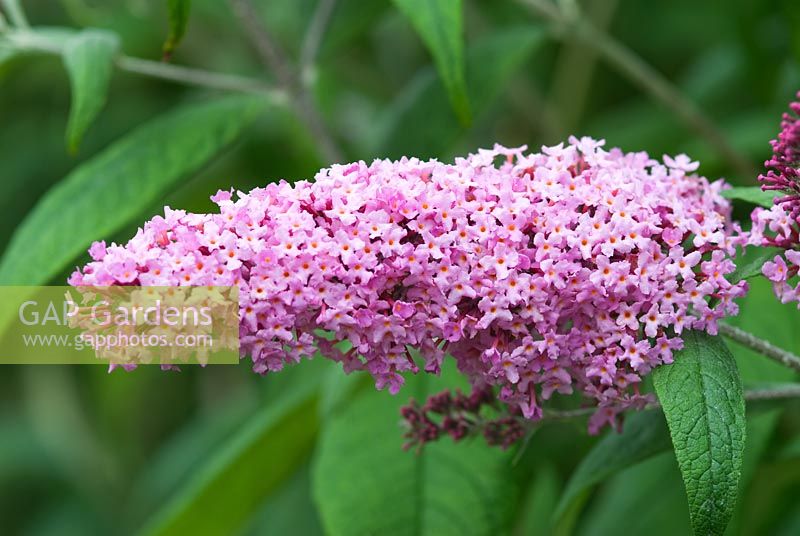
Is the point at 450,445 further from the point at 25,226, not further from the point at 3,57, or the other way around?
the point at 3,57

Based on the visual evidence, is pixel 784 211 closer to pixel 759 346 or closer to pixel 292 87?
pixel 759 346

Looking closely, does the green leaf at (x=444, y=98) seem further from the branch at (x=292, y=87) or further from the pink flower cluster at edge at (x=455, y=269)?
the pink flower cluster at edge at (x=455, y=269)

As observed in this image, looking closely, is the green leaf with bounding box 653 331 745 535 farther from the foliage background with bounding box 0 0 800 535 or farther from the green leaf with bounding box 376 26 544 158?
the green leaf with bounding box 376 26 544 158

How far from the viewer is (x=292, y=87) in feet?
7.72

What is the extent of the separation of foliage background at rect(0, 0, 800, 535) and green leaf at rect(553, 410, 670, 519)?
61 mm

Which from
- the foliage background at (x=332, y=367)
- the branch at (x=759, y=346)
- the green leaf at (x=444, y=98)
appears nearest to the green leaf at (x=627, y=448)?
the foliage background at (x=332, y=367)

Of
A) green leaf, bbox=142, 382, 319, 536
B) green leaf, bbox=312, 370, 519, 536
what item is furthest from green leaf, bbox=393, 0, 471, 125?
green leaf, bbox=142, 382, 319, 536

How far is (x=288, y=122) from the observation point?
342 cm

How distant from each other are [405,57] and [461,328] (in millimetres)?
2446

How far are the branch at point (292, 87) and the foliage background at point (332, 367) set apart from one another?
0.11 m

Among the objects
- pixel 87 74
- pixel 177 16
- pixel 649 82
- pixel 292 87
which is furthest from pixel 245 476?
pixel 649 82

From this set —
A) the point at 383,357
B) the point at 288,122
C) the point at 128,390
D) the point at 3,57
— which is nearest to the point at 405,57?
the point at 288,122

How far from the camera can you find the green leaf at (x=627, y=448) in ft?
5.23

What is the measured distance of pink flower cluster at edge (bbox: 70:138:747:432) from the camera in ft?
4.48
